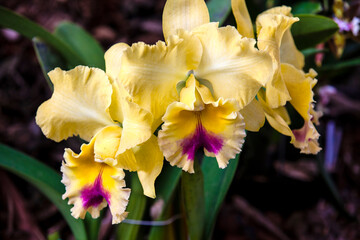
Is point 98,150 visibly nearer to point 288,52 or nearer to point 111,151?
point 111,151

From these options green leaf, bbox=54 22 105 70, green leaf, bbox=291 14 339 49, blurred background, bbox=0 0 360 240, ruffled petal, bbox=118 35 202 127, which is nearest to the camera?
ruffled petal, bbox=118 35 202 127

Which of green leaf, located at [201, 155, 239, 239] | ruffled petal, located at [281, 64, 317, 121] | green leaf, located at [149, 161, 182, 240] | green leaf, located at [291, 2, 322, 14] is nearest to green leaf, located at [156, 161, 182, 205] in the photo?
green leaf, located at [149, 161, 182, 240]

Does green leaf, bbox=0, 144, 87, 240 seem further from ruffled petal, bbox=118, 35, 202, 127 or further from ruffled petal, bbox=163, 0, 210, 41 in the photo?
ruffled petal, bbox=163, 0, 210, 41

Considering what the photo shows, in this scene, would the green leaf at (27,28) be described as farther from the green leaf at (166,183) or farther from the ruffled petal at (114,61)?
the green leaf at (166,183)

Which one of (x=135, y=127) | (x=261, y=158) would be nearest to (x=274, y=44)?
(x=135, y=127)

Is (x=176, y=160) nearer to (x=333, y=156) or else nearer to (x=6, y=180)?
(x=6, y=180)
